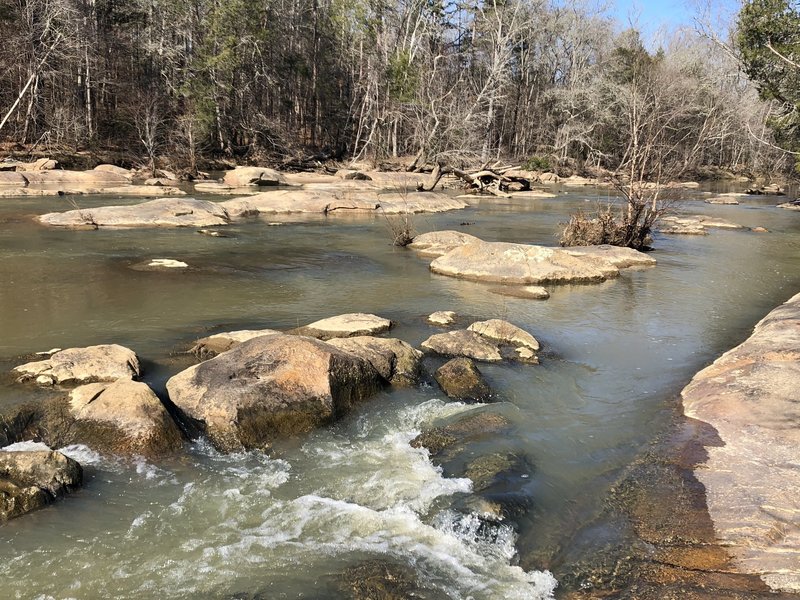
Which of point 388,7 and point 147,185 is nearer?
point 147,185

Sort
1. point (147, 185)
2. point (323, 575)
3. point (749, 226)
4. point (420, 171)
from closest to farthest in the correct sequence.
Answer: point (323, 575), point (749, 226), point (147, 185), point (420, 171)

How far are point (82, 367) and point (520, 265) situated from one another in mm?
7211

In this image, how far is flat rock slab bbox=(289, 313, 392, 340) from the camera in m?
7.27

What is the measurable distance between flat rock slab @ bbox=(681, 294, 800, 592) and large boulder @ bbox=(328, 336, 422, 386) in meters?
2.48

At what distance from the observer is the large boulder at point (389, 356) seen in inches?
240

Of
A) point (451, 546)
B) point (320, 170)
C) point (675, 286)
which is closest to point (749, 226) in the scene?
point (675, 286)

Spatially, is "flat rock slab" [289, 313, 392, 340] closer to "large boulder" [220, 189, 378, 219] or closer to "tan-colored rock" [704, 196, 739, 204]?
"large boulder" [220, 189, 378, 219]

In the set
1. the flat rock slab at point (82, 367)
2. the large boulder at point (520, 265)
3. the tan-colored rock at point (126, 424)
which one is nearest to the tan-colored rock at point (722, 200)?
the large boulder at point (520, 265)

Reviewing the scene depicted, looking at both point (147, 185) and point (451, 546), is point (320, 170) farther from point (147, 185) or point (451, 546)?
point (451, 546)

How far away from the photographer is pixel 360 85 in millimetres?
40188

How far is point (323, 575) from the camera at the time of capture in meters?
3.35

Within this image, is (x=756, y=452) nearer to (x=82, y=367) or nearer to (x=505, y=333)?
(x=505, y=333)

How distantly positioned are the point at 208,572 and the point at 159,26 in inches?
1484

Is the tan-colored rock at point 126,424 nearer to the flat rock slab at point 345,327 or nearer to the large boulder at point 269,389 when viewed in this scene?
the large boulder at point 269,389
